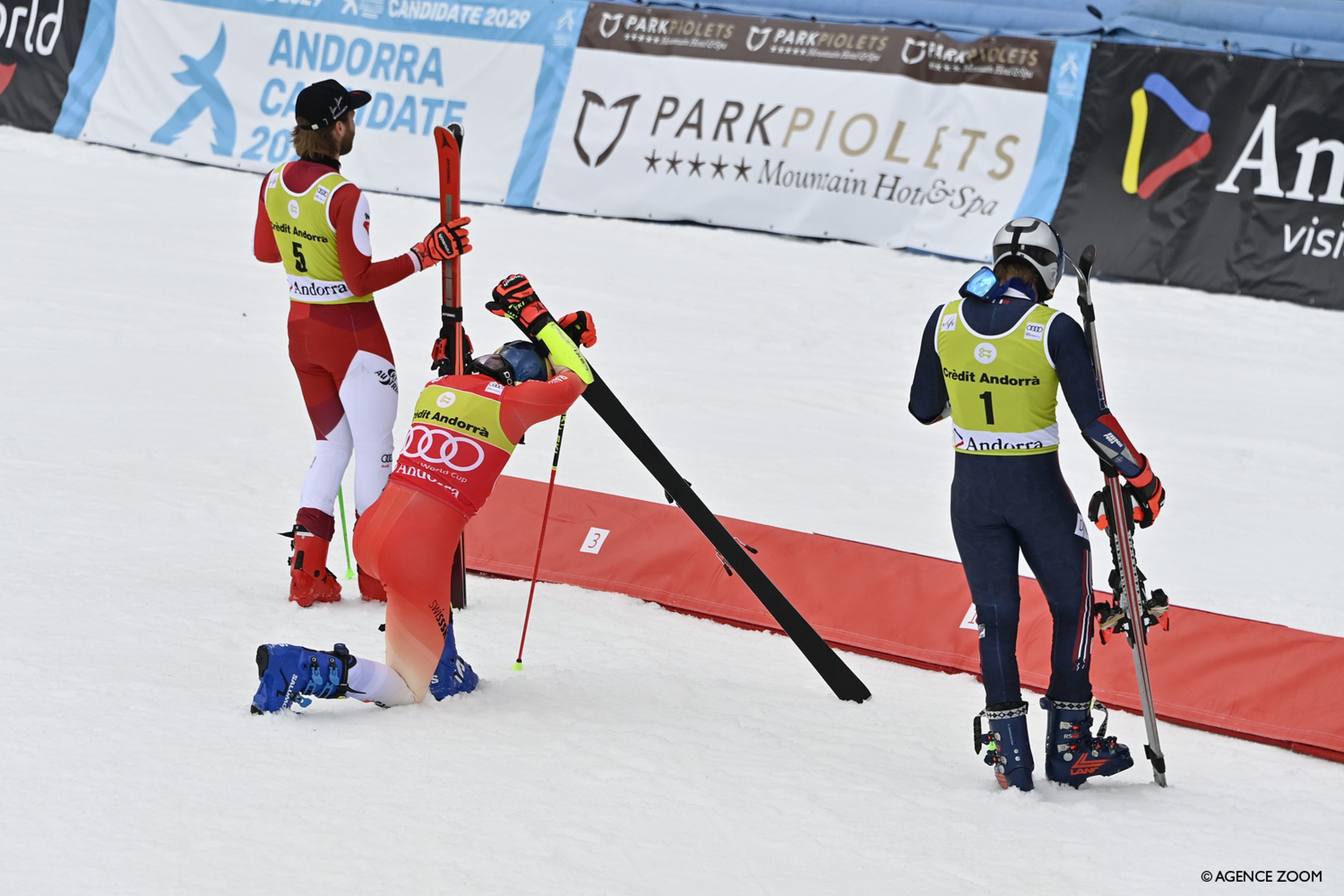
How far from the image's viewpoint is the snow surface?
10.9ft

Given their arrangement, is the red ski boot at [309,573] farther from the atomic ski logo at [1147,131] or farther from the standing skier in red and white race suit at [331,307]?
the atomic ski logo at [1147,131]

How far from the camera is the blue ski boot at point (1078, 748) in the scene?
4047mm

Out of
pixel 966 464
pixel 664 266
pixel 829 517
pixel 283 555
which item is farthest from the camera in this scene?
pixel 664 266

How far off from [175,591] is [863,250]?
7497 millimetres

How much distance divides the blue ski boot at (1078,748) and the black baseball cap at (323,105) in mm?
3239

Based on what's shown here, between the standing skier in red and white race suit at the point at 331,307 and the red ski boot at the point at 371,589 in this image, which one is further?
the red ski boot at the point at 371,589

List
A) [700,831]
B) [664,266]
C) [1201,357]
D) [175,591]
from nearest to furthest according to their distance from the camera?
[700,831] < [175,591] < [1201,357] < [664,266]

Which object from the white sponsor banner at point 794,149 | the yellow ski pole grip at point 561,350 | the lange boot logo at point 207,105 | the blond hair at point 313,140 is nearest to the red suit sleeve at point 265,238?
the blond hair at point 313,140

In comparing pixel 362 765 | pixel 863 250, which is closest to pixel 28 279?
pixel 863 250

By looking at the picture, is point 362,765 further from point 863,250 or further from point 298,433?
point 863,250

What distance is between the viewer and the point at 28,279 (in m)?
9.85

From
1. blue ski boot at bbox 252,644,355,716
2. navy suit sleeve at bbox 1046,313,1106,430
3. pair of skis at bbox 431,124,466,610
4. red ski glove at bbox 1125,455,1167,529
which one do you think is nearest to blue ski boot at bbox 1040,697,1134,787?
red ski glove at bbox 1125,455,1167,529

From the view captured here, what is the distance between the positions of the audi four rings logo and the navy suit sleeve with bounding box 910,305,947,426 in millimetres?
1343

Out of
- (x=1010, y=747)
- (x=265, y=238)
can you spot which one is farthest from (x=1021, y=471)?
(x=265, y=238)
